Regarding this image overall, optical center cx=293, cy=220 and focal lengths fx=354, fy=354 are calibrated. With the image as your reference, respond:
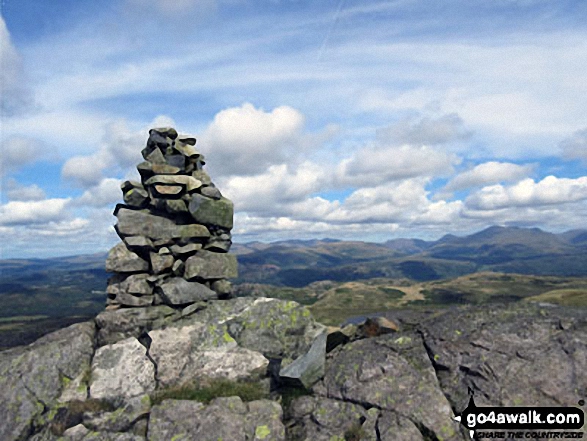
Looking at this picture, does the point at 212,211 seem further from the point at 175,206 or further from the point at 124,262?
the point at 124,262

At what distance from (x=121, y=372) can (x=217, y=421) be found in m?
5.75

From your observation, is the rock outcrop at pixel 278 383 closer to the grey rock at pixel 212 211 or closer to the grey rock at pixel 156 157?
the grey rock at pixel 212 211

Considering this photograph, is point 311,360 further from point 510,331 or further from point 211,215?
point 211,215

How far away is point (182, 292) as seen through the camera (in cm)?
2008

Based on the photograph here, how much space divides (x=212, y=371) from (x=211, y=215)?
9182 mm

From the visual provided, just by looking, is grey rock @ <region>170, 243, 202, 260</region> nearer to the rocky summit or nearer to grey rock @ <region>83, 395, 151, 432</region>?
the rocky summit

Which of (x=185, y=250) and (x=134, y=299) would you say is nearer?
A: (x=134, y=299)

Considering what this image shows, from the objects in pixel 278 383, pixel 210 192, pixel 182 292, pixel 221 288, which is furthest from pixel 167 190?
pixel 278 383

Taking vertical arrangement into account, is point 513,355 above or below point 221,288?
below

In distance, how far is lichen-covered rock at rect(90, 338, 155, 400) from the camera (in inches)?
634

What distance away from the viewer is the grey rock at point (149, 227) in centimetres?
2092

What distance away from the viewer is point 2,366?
1658cm

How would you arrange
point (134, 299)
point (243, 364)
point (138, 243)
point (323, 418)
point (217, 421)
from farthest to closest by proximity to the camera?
point (138, 243) → point (134, 299) → point (243, 364) → point (323, 418) → point (217, 421)

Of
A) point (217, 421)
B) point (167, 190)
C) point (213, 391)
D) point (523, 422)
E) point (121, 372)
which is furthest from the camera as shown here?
point (167, 190)
